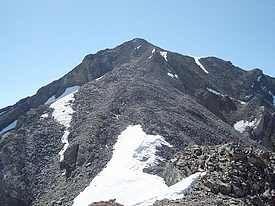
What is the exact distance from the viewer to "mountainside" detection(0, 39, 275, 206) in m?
28.8

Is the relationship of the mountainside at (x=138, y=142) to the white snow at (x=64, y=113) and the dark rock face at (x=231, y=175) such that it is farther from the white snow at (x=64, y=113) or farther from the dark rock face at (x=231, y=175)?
the white snow at (x=64, y=113)

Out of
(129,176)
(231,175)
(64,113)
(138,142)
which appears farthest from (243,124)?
(231,175)

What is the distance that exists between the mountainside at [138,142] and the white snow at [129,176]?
→ 0.11 meters

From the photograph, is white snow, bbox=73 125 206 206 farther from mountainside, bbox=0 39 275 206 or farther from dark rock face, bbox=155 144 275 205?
dark rock face, bbox=155 144 275 205

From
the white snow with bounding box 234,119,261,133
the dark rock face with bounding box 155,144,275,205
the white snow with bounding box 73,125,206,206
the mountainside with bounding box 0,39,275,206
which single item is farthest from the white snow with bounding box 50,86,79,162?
the dark rock face with bounding box 155,144,275,205

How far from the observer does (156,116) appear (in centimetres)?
6100

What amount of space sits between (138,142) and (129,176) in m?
8.71

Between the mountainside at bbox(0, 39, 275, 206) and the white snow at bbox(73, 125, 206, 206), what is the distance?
0.11 m

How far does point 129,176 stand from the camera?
137 ft

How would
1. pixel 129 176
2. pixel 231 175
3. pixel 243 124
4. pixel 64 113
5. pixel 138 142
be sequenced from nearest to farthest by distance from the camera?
pixel 231 175 → pixel 129 176 → pixel 138 142 → pixel 64 113 → pixel 243 124

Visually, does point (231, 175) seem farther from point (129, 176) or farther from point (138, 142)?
point (138, 142)

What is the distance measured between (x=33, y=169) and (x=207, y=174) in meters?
36.1

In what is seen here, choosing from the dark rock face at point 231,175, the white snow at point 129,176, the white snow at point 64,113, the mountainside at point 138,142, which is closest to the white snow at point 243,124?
the mountainside at point 138,142

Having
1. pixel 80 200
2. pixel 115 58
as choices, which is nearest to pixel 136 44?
pixel 115 58
